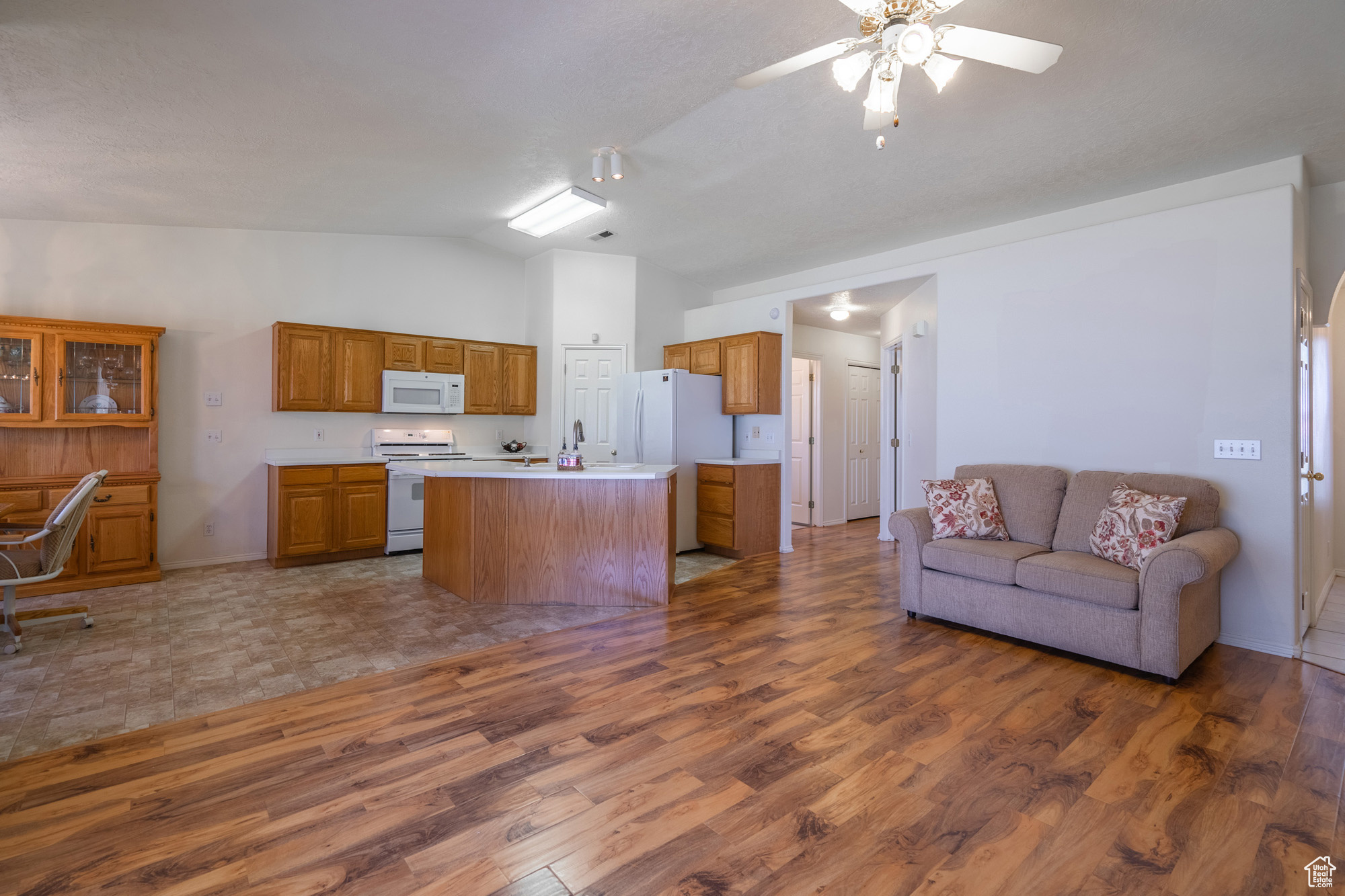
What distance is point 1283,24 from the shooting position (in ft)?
8.10

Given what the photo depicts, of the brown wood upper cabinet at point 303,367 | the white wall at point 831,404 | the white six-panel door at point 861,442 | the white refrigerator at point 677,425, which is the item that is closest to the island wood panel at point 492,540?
the white refrigerator at point 677,425

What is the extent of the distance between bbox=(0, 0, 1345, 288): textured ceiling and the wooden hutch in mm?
944

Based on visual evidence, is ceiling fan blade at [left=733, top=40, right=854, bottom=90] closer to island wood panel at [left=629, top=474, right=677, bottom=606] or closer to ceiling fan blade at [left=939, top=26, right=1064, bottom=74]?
ceiling fan blade at [left=939, top=26, right=1064, bottom=74]

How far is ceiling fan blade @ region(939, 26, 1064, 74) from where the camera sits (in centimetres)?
204

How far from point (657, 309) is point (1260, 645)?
5250 millimetres

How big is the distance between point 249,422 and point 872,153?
17.4 ft

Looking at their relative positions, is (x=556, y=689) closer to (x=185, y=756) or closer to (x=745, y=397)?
(x=185, y=756)

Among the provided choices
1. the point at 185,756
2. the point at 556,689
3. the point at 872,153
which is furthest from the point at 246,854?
the point at 872,153

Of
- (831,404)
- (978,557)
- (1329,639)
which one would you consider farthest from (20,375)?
(1329,639)

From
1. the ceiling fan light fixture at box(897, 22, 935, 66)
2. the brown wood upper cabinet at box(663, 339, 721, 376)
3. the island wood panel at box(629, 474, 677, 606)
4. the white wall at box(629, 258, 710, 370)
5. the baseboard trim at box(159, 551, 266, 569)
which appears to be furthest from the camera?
the white wall at box(629, 258, 710, 370)

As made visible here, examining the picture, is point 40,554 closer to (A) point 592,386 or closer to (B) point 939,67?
(A) point 592,386

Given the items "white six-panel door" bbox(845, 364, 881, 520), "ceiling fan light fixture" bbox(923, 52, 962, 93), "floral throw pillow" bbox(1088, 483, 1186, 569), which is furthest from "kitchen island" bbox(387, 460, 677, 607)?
"white six-panel door" bbox(845, 364, 881, 520)

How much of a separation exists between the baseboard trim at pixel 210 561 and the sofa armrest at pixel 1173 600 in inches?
246

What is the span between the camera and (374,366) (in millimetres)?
5652
